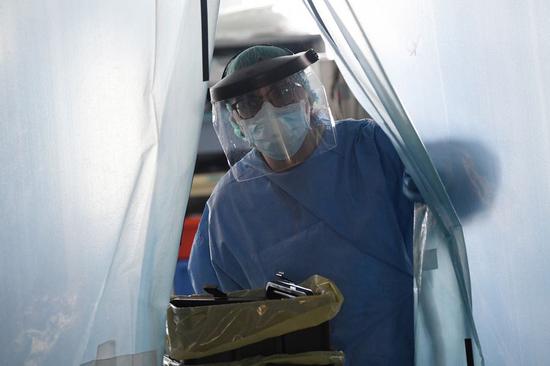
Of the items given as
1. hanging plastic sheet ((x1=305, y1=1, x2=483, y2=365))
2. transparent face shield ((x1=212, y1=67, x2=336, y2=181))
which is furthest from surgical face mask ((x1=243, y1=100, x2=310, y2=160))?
hanging plastic sheet ((x1=305, y1=1, x2=483, y2=365))

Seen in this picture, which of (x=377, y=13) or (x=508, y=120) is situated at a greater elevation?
(x=377, y=13)

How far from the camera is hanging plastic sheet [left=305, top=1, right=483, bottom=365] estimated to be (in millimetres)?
1483

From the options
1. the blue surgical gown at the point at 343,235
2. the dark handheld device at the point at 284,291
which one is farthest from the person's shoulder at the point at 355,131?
the dark handheld device at the point at 284,291

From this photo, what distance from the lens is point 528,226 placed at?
4.71ft

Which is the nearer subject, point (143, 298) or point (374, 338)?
point (143, 298)

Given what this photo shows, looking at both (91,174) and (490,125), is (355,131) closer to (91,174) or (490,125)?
(490,125)

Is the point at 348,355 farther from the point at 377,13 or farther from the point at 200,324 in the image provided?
the point at 377,13

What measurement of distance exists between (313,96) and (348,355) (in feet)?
2.01

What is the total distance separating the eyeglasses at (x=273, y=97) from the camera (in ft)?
5.71

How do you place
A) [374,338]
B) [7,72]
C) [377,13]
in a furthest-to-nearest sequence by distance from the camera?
[374,338]
[377,13]
[7,72]

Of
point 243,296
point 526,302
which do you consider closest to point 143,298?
point 243,296

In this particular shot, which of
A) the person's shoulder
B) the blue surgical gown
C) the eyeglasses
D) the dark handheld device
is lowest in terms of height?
the dark handheld device

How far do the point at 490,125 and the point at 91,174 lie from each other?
0.77 metres

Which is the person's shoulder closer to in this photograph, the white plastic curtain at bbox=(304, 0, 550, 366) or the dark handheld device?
the white plastic curtain at bbox=(304, 0, 550, 366)
